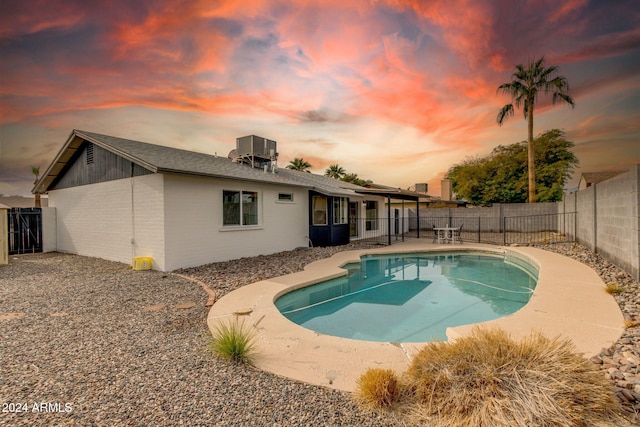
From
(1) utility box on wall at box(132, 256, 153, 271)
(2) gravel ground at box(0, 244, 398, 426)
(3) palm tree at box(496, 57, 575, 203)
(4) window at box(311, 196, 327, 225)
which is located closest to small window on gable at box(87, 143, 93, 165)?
(1) utility box on wall at box(132, 256, 153, 271)

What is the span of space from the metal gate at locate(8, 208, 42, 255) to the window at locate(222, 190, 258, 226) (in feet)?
30.2

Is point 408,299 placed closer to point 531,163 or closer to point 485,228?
point 485,228

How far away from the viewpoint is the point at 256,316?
193 inches

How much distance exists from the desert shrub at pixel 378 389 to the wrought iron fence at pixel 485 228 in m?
12.4

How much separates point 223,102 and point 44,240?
10.0 metres

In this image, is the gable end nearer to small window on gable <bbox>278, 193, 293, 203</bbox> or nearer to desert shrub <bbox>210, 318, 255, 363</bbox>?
small window on gable <bbox>278, 193, 293, 203</bbox>

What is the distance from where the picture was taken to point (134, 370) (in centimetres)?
317

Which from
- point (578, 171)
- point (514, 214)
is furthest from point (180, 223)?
point (578, 171)

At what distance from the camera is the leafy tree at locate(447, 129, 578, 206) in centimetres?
2458

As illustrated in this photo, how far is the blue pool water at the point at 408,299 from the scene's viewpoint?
5477 millimetres

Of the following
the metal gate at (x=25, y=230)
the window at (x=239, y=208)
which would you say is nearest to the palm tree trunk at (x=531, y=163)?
the window at (x=239, y=208)

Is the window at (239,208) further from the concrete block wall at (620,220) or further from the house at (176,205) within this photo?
the concrete block wall at (620,220)

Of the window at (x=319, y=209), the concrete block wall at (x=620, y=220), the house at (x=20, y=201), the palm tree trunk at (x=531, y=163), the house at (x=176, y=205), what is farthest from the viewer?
the house at (x=20, y=201)

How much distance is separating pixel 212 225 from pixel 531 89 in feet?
75.5
